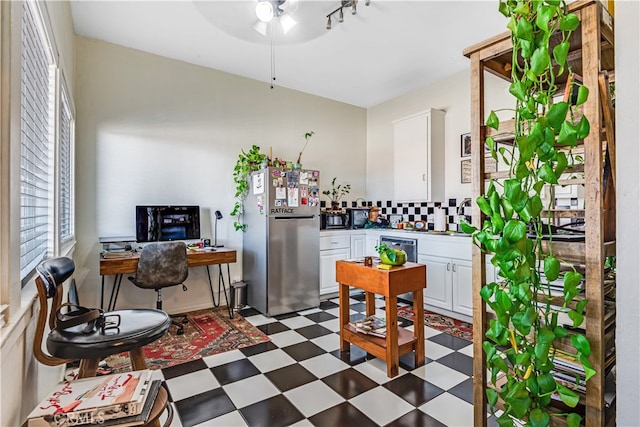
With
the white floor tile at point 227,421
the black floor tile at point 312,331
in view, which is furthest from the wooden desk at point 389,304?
the white floor tile at point 227,421

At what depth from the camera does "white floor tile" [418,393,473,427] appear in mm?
1771

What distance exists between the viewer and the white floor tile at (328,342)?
2721 millimetres

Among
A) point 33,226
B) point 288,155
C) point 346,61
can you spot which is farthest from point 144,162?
point 346,61

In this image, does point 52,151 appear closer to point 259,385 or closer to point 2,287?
point 2,287

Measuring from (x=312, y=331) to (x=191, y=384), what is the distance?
1.21 metres

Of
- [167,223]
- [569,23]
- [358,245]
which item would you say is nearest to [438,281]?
[358,245]

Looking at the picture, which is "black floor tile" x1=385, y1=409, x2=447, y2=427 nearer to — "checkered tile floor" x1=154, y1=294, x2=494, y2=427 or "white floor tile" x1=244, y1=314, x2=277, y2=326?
"checkered tile floor" x1=154, y1=294, x2=494, y2=427

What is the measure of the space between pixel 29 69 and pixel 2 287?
3.75 ft

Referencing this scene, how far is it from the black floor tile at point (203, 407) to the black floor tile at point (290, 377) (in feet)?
1.08

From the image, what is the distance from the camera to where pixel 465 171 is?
3.97 metres

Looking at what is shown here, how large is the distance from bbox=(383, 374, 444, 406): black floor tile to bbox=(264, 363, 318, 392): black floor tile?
525 mm

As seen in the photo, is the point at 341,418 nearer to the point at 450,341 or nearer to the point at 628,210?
the point at 450,341

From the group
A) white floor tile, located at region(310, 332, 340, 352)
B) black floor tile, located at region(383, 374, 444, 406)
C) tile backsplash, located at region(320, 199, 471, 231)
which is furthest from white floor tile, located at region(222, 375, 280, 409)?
tile backsplash, located at region(320, 199, 471, 231)

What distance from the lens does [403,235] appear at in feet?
13.1
